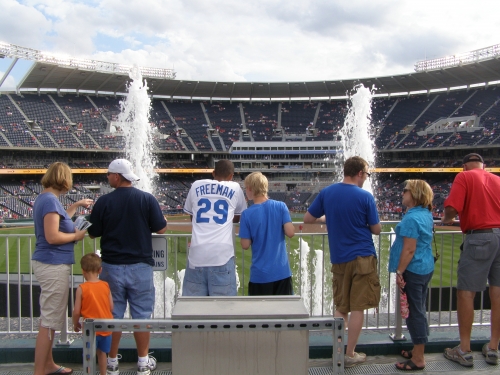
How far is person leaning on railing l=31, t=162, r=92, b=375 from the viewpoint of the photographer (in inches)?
145

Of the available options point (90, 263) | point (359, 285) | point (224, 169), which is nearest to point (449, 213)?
point (359, 285)

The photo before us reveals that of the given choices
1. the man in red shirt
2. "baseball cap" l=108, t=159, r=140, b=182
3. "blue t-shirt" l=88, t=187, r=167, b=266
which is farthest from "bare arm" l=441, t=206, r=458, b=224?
"baseball cap" l=108, t=159, r=140, b=182

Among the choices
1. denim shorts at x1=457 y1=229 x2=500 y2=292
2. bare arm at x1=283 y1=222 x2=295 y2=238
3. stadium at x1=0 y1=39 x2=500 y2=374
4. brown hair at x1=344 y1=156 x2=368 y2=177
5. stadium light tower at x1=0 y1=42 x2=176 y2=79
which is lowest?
denim shorts at x1=457 y1=229 x2=500 y2=292

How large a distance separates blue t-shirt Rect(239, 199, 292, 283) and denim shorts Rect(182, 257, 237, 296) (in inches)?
9.1

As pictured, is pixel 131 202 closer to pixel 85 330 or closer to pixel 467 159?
pixel 85 330

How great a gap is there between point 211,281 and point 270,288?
0.59m

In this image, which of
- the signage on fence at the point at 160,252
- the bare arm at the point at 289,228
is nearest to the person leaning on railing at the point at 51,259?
the signage on fence at the point at 160,252

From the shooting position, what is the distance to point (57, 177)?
148 inches

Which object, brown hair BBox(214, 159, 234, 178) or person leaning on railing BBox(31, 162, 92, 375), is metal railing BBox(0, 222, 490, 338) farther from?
brown hair BBox(214, 159, 234, 178)

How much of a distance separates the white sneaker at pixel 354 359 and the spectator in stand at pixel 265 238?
94cm

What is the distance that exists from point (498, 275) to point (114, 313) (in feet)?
12.7

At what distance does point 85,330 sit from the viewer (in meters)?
2.69

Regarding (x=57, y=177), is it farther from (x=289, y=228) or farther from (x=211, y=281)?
(x=289, y=228)

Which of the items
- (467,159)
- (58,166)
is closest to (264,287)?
(58,166)
